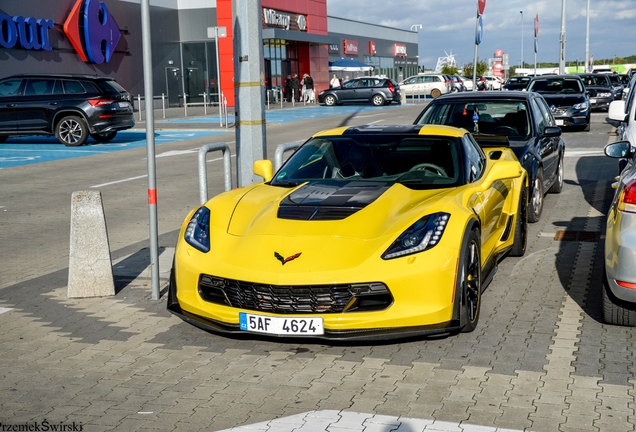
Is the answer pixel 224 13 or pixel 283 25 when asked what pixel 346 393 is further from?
pixel 283 25

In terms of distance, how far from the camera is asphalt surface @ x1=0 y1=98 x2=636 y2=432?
14.6 feet

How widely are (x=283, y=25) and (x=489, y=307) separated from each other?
48890 mm

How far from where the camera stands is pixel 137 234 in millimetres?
10320

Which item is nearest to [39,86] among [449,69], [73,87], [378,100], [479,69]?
[73,87]

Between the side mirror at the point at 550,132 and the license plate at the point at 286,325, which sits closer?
the license plate at the point at 286,325

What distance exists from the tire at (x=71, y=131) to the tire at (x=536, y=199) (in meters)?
15.5

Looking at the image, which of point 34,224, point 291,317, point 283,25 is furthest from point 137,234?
point 283,25

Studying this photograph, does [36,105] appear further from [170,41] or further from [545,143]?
[170,41]

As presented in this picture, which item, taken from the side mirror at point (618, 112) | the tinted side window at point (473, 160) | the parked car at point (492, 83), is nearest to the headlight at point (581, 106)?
the side mirror at point (618, 112)

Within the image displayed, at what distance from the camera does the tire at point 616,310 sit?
5.88m

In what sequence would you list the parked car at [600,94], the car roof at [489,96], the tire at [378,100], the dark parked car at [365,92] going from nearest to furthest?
the car roof at [489,96], the parked car at [600,94], the tire at [378,100], the dark parked car at [365,92]

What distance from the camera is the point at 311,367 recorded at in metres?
5.28

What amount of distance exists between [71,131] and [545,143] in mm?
15625

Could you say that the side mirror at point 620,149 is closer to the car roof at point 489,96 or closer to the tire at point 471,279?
the tire at point 471,279
